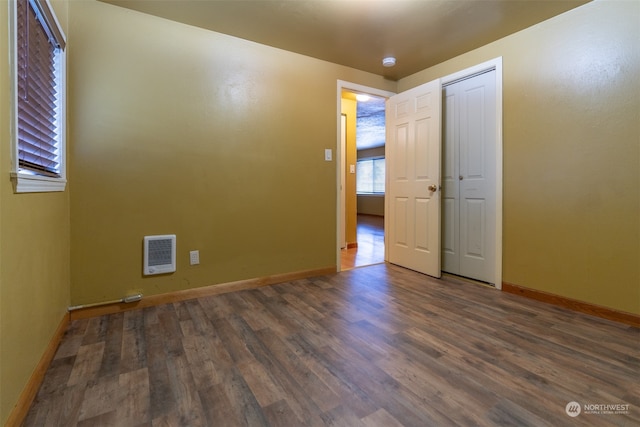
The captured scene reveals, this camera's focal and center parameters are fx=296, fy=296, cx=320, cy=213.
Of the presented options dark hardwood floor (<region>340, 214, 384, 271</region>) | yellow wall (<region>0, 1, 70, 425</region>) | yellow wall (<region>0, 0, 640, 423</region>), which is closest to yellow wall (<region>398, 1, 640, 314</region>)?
yellow wall (<region>0, 0, 640, 423</region>)

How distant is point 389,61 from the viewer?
9.61ft

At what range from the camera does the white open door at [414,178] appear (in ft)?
9.62

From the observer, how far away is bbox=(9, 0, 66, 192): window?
45.6 inches

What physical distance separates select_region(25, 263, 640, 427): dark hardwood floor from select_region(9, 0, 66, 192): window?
36.1 inches

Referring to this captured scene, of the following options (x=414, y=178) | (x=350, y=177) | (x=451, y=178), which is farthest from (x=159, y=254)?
(x=350, y=177)

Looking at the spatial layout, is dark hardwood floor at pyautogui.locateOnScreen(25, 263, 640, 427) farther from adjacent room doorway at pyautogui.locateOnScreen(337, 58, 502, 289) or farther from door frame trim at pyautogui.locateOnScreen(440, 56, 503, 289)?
adjacent room doorway at pyautogui.locateOnScreen(337, 58, 502, 289)

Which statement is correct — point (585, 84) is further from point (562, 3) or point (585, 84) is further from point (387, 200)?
point (387, 200)

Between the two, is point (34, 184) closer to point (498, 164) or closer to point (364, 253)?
point (498, 164)

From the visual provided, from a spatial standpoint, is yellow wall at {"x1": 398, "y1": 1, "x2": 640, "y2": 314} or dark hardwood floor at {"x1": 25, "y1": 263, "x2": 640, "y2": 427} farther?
yellow wall at {"x1": 398, "y1": 1, "x2": 640, "y2": 314}

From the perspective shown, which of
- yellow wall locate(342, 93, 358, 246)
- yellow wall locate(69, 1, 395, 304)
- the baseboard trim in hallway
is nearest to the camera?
the baseboard trim in hallway

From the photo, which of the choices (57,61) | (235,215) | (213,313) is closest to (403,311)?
(213,313)

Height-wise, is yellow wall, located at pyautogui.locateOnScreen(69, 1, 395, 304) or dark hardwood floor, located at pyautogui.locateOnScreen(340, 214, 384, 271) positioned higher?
yellow wall, located at pyautogui.locateOnScreen(69, 1, 395, 304)

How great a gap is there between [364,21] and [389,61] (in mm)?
793

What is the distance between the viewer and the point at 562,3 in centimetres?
204
